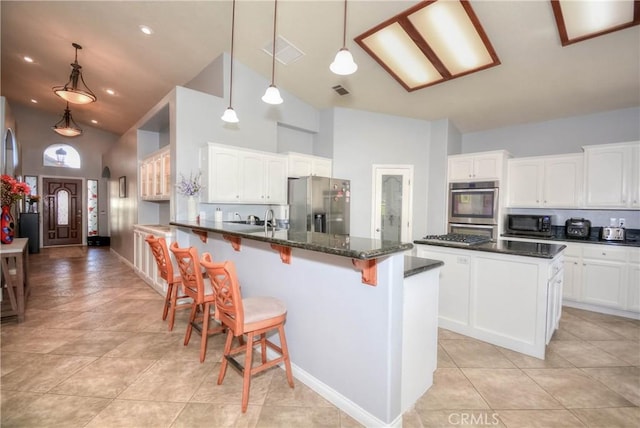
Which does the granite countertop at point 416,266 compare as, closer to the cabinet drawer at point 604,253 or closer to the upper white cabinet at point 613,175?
the cabinet drawer at point 604,253

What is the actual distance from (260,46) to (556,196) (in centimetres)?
474

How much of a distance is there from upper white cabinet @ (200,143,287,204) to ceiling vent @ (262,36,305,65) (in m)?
1.35

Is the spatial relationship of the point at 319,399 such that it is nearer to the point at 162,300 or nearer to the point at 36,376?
the point at 36,376

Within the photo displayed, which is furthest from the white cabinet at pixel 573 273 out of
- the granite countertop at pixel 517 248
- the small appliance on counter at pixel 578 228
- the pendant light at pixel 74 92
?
the pendant light at pixel 74 92

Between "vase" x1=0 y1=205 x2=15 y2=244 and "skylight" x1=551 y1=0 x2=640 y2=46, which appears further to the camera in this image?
"vase" x1=0 y1=205 x2=15 y2=244

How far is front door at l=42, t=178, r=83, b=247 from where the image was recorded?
8891mm

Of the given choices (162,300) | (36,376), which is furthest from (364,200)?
(36,376)

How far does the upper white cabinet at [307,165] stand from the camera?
181 inches

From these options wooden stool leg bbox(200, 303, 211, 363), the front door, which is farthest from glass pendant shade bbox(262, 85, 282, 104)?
the front door

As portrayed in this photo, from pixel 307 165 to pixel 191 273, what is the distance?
2.78 metres

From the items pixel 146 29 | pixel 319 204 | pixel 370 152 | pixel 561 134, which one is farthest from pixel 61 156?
pixel 561 134

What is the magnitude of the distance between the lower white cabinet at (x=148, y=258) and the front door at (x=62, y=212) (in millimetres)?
6016

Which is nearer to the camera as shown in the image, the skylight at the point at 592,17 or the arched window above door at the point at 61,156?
the skylight at the point at 592,17

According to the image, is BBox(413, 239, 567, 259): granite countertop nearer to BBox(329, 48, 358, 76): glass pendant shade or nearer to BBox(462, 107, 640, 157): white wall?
BBox(329, 48, 358, 76): glass pendant shade
